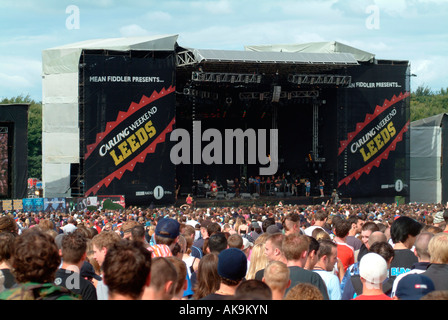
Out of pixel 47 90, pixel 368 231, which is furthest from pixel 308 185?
pixel 368 231

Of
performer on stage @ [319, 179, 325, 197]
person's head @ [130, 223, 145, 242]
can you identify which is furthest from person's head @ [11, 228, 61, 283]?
performer on stage @ [319, 179, 325, 197]

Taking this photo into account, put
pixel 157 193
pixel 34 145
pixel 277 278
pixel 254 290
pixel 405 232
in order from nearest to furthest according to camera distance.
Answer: pixel 254 290
pixel 277 278
pixel 405 232
pixel 157 193
pixel 34 145

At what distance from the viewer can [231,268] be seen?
14.2 feet

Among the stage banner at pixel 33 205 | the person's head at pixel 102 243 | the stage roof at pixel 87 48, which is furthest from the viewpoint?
the stage roof at pixel 87 48

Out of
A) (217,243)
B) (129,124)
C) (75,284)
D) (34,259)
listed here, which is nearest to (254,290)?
(34,259)

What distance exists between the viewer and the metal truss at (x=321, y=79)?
29.2m

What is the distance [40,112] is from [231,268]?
228ft

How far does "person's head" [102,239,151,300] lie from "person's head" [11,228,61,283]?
0.43m

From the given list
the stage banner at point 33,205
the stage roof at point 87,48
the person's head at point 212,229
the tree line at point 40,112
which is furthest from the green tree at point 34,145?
the person's head at point 212,229

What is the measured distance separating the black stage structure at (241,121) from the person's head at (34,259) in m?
23.7

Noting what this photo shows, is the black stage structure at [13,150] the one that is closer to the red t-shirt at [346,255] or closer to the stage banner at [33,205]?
the stage banner at [33,205]

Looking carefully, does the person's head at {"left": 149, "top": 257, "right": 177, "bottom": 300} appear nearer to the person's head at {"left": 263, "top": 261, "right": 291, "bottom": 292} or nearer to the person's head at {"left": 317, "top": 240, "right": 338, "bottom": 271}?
the person's head at {"left": 263, "top": 261, "right": 291, "bottom": 292}

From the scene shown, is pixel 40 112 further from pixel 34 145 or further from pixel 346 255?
pixel 346 255

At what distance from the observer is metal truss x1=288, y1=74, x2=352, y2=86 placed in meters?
29.2
